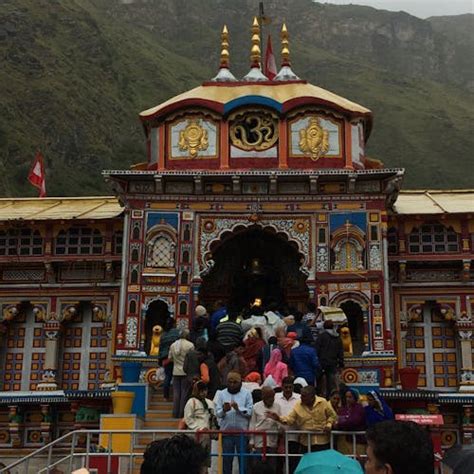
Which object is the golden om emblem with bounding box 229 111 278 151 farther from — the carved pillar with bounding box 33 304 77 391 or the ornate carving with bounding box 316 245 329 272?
the carved pillar with bounding box 33 304 77 391

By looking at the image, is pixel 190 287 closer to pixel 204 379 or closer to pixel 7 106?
pixel 204 379

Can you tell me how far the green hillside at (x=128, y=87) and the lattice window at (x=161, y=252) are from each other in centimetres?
4027

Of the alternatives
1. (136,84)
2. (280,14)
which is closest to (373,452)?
(136,84)

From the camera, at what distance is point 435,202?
2302 cm

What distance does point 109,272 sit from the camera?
22.1 metres

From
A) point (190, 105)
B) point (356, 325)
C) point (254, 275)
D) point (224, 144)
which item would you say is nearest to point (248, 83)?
point (190, 105)

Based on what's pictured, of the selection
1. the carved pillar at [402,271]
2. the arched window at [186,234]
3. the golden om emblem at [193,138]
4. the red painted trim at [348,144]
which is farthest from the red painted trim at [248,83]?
the carved pillar at [402,271]

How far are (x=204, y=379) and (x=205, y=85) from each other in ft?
32.8

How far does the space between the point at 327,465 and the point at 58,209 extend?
64.7 ft

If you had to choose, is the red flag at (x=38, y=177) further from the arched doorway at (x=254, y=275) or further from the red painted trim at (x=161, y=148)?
the arched doorway at (x=254, y=275)

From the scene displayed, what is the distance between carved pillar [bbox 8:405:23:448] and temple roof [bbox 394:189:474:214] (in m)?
11.3

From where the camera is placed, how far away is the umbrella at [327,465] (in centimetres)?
511

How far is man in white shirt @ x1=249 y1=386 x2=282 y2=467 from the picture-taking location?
11148 millimetres

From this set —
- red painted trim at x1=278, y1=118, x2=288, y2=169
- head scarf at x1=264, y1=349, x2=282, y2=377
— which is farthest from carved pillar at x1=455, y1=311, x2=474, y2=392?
head scarf at x1=264, y1=349, x2=282, y2=377
